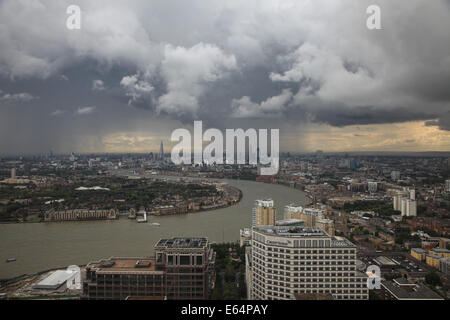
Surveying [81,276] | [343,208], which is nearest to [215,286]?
[81,276]

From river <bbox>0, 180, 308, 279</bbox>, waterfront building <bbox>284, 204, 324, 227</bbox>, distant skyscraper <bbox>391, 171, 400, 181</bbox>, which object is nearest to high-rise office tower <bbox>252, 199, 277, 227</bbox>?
river <bbox>0, 180, 308, 279</bbox>

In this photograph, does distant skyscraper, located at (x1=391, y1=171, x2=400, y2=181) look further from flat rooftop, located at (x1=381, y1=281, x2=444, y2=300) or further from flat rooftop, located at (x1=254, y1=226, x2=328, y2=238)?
flat rooftop, located at (x1=254, y1=226, x2=328, y2=238)

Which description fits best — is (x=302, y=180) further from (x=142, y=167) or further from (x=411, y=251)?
(x=142, y=167)

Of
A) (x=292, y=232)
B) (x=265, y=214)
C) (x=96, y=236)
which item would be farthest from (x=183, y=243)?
(x=96, y=236)

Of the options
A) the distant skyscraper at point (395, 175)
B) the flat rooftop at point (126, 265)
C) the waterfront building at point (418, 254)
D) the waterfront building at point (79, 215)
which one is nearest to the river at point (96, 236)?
the waterfront building at point (79, 215)
